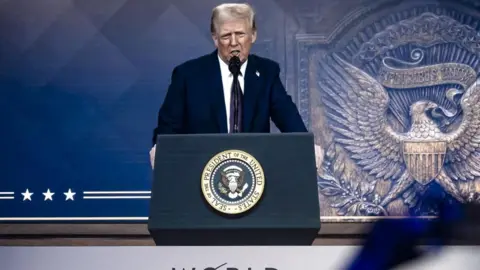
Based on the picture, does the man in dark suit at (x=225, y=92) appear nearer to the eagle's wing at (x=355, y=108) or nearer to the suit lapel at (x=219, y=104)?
the suit lapel at (x=219, y=104)

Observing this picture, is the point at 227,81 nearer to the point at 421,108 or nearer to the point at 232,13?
the point at 232,13

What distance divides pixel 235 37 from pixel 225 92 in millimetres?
243

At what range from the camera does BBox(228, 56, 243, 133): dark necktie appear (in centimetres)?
217

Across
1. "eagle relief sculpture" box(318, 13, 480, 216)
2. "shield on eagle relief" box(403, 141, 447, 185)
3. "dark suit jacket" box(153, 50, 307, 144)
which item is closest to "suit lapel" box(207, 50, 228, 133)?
"dark suit jacket" box(153, 50, 307, 144)

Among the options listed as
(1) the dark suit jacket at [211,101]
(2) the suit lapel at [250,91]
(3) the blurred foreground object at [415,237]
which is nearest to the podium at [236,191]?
(2) the suit lapel at [250,91]

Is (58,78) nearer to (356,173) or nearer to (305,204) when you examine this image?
(356,173)

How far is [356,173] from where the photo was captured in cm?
472

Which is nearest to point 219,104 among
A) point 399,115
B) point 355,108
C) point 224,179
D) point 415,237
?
point 224,179

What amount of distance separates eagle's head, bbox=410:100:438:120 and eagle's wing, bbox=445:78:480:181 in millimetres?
211

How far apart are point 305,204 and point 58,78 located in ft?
11.6

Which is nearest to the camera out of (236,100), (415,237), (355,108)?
(415,237)

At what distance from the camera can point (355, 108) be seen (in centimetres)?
477

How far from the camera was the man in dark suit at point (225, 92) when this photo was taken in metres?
2.75

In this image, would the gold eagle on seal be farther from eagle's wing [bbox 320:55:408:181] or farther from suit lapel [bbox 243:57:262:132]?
suit lapel [bbox 243:57:262:132]
